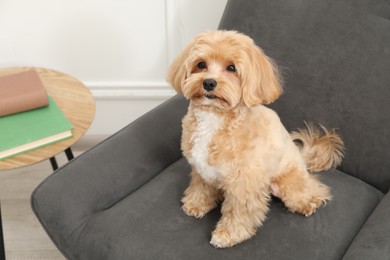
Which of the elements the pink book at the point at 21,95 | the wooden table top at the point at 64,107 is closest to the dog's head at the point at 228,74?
the wooden table top at the point at 64,107

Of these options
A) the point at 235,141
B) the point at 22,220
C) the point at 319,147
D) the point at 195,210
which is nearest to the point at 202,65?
the point at 235,141

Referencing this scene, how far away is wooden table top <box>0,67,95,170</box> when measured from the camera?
1279 millimetres

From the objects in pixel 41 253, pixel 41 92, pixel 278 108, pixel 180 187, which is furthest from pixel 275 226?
pixel 41 253

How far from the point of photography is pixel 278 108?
153cm

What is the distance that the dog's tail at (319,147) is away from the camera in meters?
1.43

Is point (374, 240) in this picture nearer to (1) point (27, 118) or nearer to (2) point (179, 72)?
(2) point (179, 72)

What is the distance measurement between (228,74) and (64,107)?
2.29ft

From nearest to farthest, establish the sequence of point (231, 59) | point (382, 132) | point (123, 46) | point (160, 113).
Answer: point (231, 59), point (382, 132), point (160, 113), point (123, 46)

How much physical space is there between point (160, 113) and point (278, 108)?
1.42 ft

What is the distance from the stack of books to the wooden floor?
63cm

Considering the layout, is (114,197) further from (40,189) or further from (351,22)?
(351,22)

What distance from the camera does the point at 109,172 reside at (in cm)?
133

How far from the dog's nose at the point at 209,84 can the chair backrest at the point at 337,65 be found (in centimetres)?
53

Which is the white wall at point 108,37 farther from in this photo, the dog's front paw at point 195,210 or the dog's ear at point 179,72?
the dog's front paw at point 195,210
